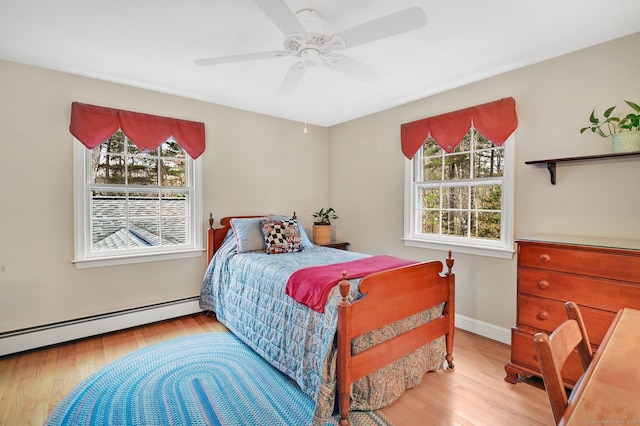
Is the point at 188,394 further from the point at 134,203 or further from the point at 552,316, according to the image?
the point at 552,316

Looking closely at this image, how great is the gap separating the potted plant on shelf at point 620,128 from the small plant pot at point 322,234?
2738mm

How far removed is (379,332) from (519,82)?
7.91ft

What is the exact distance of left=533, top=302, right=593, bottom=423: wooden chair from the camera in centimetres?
79

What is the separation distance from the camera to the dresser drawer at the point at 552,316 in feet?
6.06

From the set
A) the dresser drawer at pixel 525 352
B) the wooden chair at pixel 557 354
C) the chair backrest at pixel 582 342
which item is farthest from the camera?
the dresser drawer at pixel 525 352

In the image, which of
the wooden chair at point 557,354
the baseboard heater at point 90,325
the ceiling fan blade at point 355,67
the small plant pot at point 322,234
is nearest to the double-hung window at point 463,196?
the small plant pot at point 322,234

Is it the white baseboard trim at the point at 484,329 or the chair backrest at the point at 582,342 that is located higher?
the chair backrest at the point at 582,342

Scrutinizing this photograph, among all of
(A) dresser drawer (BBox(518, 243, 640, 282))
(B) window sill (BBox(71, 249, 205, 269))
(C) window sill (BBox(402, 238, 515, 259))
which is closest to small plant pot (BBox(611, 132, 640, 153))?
(A) dresser drawer (BBox(518, 243, 640, 282))

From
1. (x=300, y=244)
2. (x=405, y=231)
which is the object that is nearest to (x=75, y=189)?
(x=300, y=244)

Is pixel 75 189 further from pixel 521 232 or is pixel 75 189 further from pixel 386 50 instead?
pixel 521 232

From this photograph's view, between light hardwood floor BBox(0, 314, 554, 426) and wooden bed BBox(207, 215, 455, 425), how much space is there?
277 mm

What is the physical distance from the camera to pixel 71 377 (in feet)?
7.33

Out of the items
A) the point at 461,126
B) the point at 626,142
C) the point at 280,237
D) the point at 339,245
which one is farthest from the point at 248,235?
the point at 626,142

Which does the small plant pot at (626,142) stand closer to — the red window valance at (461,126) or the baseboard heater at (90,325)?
the red window valance at (461,126)
